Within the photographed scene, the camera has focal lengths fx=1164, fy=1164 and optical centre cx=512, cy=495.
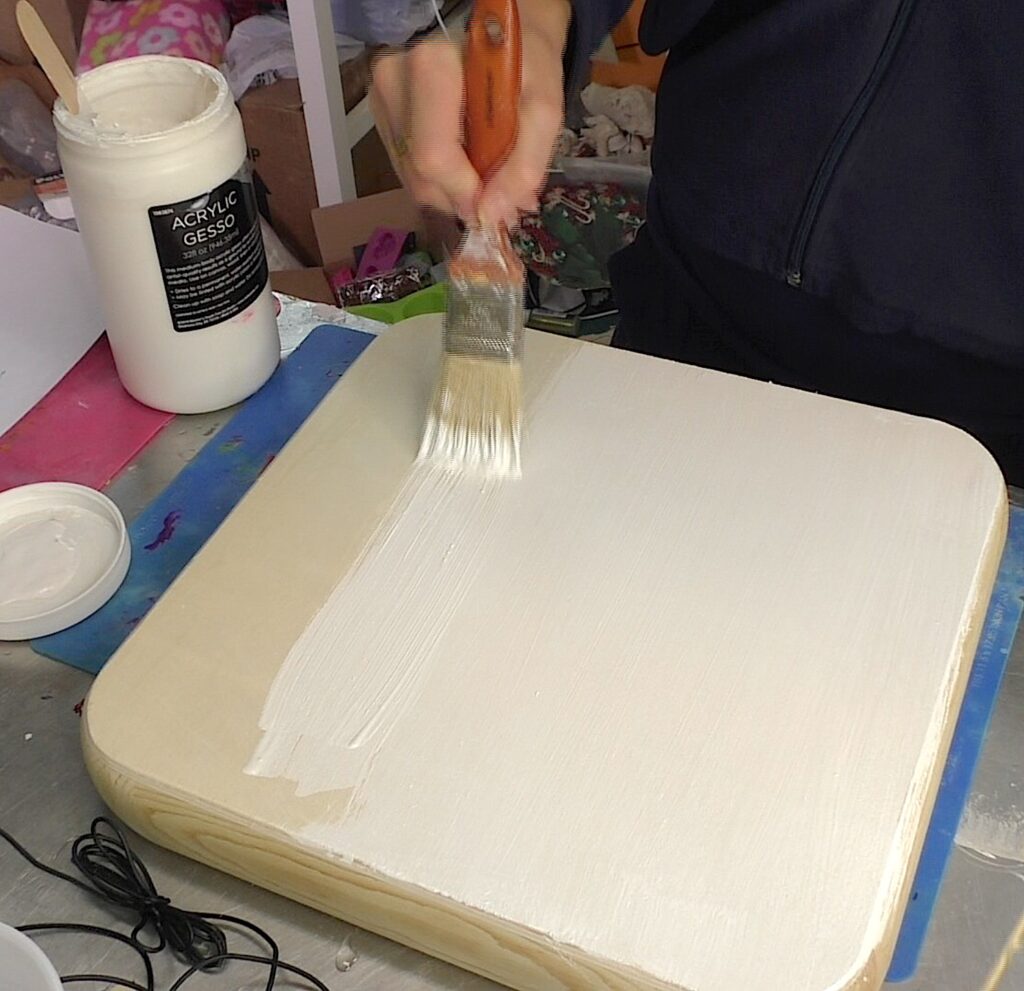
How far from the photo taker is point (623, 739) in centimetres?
55

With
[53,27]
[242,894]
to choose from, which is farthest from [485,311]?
[53,27]

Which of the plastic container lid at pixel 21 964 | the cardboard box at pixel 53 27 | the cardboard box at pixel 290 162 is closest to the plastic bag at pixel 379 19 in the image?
the cardboard box at pixel 290 162

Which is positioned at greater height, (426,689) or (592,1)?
(592,1)

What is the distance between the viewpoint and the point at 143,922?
22.4 inches

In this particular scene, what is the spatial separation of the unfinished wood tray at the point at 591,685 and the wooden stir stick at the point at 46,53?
0.79ft

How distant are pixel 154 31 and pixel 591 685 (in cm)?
141

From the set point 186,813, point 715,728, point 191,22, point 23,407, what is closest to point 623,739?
point 715,728

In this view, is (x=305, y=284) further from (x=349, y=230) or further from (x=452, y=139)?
(x=452, y=139)

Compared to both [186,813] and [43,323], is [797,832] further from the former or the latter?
[43,323]

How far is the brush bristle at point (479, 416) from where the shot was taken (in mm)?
687

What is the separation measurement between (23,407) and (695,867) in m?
0.60

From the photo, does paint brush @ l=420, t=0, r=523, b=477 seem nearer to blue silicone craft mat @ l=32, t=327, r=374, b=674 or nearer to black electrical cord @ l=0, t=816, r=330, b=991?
blue silicone craft mat @ l=32, t=327, r=374, b=674

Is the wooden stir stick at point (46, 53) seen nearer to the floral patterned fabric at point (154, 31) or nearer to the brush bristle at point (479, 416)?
the brush bristle at point (479, 416)

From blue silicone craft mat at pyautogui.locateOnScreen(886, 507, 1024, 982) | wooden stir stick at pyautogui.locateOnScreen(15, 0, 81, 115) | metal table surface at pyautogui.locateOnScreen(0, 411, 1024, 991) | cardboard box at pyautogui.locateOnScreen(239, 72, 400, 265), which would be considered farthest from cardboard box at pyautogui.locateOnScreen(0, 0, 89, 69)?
blue silicone craft mat at pyautogui.locateOnScreen(886, 507, 1024, 982)
